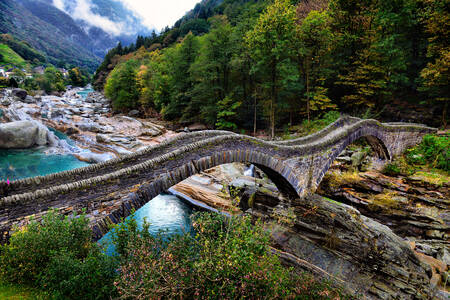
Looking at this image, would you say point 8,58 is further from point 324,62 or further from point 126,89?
point 324,62

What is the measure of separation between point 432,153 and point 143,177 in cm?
2006

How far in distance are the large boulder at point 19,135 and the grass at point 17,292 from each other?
927 inches

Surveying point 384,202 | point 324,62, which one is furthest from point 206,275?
point 324,62

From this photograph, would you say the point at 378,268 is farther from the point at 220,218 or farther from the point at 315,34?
the point at 315,34

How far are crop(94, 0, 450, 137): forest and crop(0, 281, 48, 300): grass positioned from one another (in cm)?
2011

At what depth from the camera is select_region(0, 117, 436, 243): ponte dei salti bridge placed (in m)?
4.83

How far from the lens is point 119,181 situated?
564 cm

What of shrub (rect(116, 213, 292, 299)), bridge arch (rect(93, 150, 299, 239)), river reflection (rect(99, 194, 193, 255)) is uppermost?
bridge arch (rect(93, 150, 299, 239))

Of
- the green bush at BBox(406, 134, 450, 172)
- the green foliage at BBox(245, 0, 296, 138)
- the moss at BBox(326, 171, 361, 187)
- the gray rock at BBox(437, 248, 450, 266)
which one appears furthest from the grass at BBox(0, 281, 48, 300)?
the green bush at BBox(406, 134, 450, 172)

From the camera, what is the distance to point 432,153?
15172 millimetres

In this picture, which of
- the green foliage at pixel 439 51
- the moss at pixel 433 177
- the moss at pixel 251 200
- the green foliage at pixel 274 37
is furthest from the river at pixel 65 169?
the green foliage at pixel 439 51

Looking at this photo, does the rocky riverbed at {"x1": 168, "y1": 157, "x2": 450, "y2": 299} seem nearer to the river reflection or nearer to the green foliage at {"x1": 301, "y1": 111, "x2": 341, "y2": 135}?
the river reflection

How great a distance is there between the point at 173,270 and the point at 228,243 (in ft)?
4.16

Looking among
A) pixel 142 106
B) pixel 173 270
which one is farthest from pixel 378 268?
pixel 142 106
